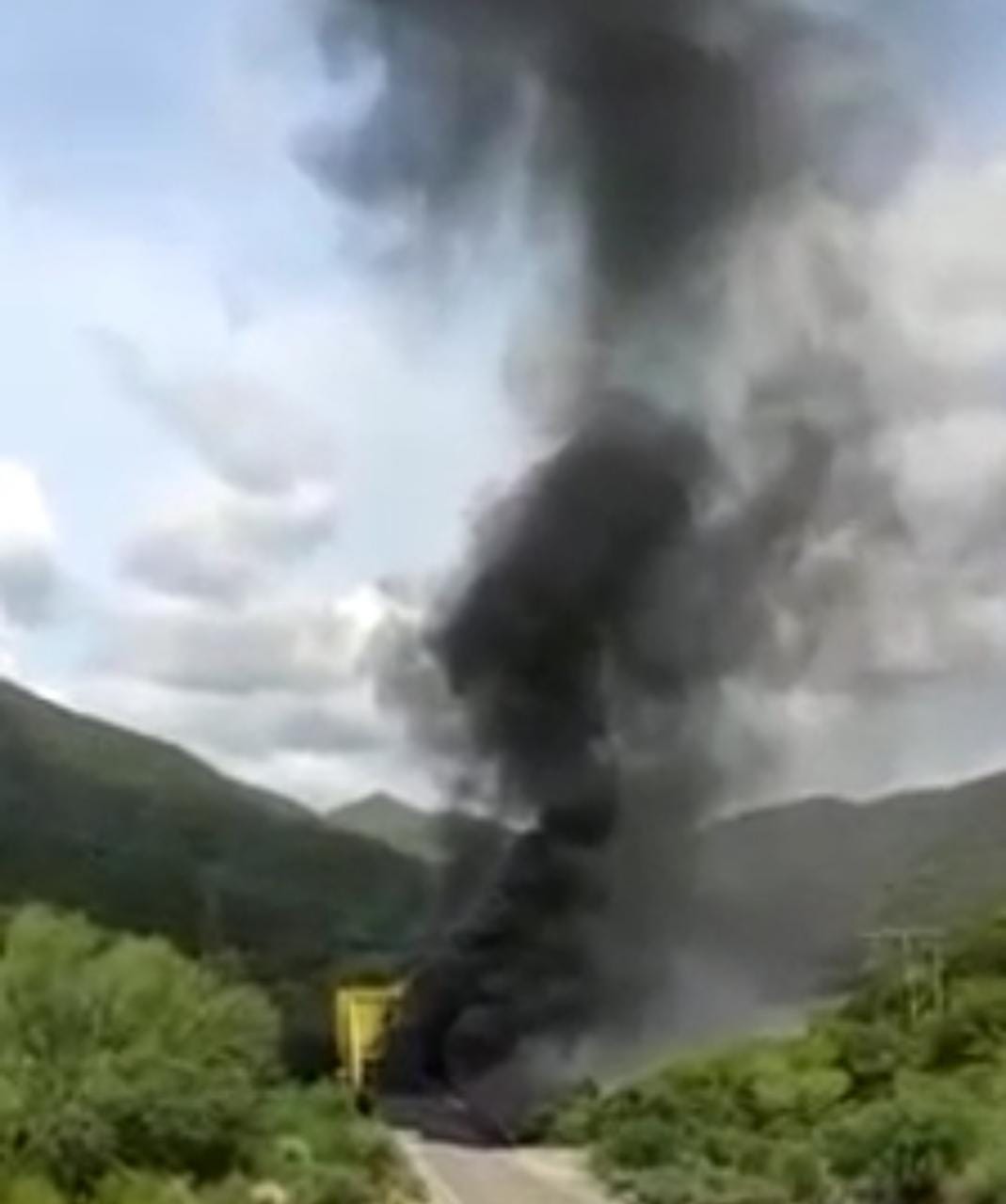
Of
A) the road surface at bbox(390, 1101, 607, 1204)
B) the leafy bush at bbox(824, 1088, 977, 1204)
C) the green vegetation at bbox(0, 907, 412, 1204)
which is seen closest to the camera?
the green vegetation at bbox(0, 907, 412, 1204)

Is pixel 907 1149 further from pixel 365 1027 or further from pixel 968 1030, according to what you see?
pixel 365 1027

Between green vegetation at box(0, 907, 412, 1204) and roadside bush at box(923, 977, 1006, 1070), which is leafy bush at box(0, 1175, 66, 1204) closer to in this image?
green vegetation at box(0, 907, 412, 1204)

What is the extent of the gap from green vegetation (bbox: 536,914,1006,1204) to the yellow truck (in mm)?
12621

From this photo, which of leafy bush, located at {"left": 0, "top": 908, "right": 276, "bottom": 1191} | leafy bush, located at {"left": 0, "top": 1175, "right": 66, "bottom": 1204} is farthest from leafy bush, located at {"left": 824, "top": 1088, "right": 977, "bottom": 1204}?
leafy bush, located at {"left": 0, "top": 1175, "right": 66, "bottom": 1204}

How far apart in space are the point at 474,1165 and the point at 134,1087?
3172 cm

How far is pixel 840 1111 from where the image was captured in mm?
73875

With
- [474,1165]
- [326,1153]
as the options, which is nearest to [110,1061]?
[326,1153]

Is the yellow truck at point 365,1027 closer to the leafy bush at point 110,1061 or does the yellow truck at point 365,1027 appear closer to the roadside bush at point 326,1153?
the roadside bush at point 326,1153

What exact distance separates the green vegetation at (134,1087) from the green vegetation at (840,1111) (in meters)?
10.2

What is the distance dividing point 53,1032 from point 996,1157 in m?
19.1

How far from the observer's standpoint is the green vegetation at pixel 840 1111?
58.4 metres

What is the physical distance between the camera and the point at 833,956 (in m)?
156

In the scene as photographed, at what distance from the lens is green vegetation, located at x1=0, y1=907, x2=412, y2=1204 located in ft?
143

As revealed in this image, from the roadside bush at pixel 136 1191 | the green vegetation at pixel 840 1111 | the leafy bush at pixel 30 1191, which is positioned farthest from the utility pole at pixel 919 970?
the leafy bush at pixel 30 1191
